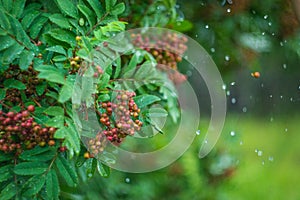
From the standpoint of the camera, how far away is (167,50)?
4.53 ft

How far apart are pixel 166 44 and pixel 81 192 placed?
Answer: 1.73ft

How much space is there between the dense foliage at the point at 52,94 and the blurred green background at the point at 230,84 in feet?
1.54

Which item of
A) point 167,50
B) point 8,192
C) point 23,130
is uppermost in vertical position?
point 167,50

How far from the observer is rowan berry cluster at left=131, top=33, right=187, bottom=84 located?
1.36m

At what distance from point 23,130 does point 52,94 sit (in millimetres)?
67

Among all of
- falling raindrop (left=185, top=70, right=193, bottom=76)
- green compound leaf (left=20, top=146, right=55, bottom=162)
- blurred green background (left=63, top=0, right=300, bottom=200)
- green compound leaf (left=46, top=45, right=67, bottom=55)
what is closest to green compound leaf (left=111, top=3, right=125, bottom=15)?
green compound leaf (left=46, top=45, right=67, bottom=55)

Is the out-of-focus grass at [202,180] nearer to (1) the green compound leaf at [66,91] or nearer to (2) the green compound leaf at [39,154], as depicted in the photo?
(2) the green compound leaf at [39,154]

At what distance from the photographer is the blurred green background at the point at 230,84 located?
6.39ft

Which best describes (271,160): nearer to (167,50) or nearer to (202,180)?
(202,180)

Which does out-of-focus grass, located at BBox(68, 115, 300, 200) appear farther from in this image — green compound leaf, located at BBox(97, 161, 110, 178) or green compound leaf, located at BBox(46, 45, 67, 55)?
green compound leaf, located at BBox(46, 45, 67, 55)

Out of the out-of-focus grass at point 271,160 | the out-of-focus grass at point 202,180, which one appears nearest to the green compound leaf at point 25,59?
the out-of-focus grass at point 202,180

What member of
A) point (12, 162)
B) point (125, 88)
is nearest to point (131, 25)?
point (125, 88)

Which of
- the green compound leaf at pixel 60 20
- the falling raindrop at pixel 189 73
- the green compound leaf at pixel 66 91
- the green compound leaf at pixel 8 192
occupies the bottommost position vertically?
the green compound leaf at pixel 8 192

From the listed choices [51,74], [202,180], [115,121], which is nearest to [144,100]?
[115,121]
